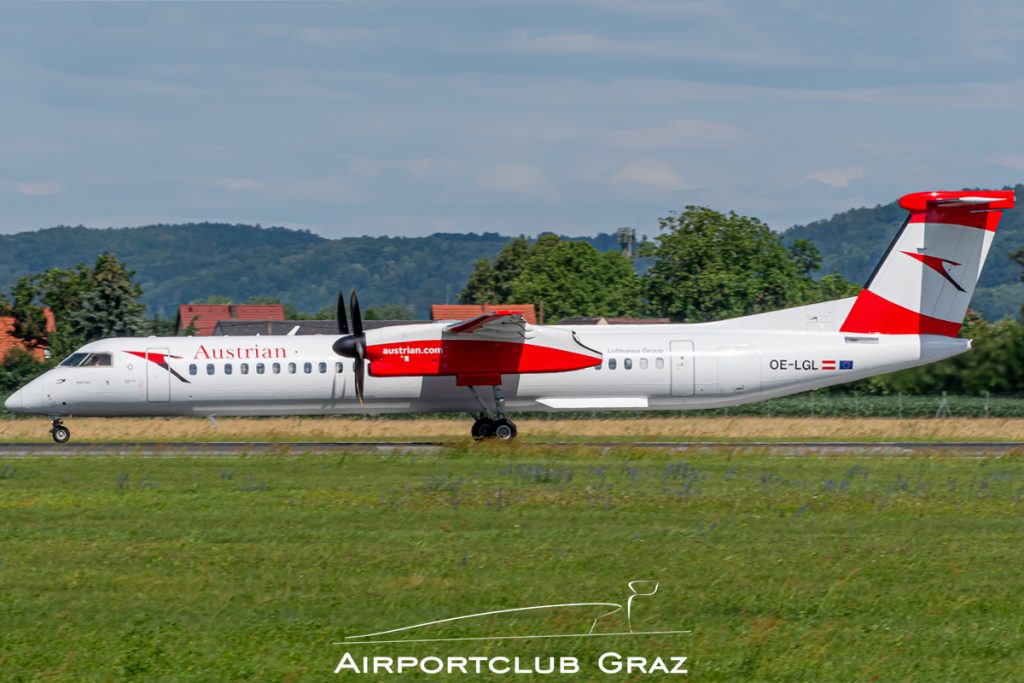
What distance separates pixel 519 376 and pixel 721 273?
143 ft

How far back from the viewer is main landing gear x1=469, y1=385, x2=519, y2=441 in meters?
30.6

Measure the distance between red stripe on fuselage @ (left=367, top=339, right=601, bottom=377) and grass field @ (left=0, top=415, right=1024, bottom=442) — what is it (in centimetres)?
347

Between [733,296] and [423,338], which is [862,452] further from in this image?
[733,296]

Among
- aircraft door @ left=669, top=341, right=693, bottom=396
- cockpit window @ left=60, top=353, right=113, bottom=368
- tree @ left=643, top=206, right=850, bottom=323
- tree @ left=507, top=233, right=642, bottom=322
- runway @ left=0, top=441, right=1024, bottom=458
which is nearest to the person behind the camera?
runway @ left=0, top=441, right=1024, bottom=458

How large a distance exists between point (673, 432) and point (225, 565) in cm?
2458

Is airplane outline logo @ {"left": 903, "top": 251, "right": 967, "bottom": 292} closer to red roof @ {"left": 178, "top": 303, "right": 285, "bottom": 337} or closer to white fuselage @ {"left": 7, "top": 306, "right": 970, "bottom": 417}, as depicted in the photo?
white fuselage @ {"left": 7, "top": 306, "right": 970, "bottom": 417}

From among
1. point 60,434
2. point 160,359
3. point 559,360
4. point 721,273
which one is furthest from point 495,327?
point 721,273

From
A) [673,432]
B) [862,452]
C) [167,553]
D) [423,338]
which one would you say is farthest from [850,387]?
[167,553]

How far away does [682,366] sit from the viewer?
3053cm

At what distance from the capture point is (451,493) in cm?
1978

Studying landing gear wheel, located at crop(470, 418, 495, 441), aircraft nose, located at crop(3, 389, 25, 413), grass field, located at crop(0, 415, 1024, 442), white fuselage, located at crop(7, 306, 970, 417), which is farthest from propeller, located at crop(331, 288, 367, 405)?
aircraft nose, located at crop(3, 389, 25, 413)

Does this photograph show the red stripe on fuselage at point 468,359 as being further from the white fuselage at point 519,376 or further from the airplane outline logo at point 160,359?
the airplane outline logo at point 160,359

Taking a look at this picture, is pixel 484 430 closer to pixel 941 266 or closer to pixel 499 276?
pixel 941 266

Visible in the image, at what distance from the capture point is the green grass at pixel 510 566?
10.3 m
